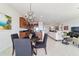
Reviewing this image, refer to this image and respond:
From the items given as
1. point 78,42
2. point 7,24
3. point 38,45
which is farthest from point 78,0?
point 78,42

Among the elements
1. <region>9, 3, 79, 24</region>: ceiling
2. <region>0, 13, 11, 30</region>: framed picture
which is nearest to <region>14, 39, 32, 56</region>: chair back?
<region>0, 13, 11, 30</region>: framed picture

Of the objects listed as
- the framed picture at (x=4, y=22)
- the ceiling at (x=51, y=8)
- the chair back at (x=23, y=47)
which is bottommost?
the chair back at (x=23, y=47)

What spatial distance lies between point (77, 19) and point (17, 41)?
831 cm

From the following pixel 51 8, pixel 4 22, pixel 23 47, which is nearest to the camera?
pixel 23 47

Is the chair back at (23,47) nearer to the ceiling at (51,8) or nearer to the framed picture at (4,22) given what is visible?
the framed picture at (4,22)

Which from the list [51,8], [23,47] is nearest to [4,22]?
[23,47]

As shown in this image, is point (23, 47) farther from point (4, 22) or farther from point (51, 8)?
point (51, 8)

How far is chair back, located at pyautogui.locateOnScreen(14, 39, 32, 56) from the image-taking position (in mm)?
3041

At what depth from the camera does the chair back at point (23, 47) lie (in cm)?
304

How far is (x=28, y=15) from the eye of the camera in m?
5.09

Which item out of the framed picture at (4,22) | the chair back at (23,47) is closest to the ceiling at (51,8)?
the framed picture at (4,22)

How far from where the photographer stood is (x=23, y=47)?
3.10 metres

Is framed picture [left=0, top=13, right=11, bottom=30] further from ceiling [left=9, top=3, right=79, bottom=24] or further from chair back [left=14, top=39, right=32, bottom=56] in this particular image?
chair back [left=14, top=39, right=32, bottom=56]

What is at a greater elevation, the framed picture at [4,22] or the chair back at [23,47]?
the framed picture at [4,22]
